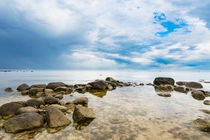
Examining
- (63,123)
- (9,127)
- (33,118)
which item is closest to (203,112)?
(63,123)

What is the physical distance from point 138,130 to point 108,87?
15013 millimetres

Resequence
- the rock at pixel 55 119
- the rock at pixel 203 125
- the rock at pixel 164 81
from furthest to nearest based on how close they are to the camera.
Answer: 1. the rock at pixel 164 81
2. the rock at pixel 55 119
3. the rock at pixel 203 125

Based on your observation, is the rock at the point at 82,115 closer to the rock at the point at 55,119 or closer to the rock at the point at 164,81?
the rock at the point at 55,119

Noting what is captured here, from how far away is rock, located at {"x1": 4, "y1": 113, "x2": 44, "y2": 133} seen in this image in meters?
5.42

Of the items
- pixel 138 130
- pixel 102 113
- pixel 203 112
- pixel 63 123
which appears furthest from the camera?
pixel 203 112

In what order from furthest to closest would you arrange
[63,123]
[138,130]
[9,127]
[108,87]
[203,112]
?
[108,87] < [203,112] < [63,123] < [138,130] < [9,127]

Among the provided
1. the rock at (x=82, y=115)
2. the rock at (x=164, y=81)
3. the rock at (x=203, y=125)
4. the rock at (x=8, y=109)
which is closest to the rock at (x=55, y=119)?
the rock at (x=82, y=115)

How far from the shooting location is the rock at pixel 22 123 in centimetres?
542

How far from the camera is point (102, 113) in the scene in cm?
805

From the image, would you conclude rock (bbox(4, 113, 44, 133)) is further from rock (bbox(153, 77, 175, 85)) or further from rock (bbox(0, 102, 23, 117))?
rock (bbox(153, 77, 175, 85))

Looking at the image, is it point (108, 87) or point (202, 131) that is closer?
point (202, 131)

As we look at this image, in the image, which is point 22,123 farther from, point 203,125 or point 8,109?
point 203,125

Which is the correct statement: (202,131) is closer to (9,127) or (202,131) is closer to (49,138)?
(49,138)

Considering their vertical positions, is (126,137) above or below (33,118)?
below
